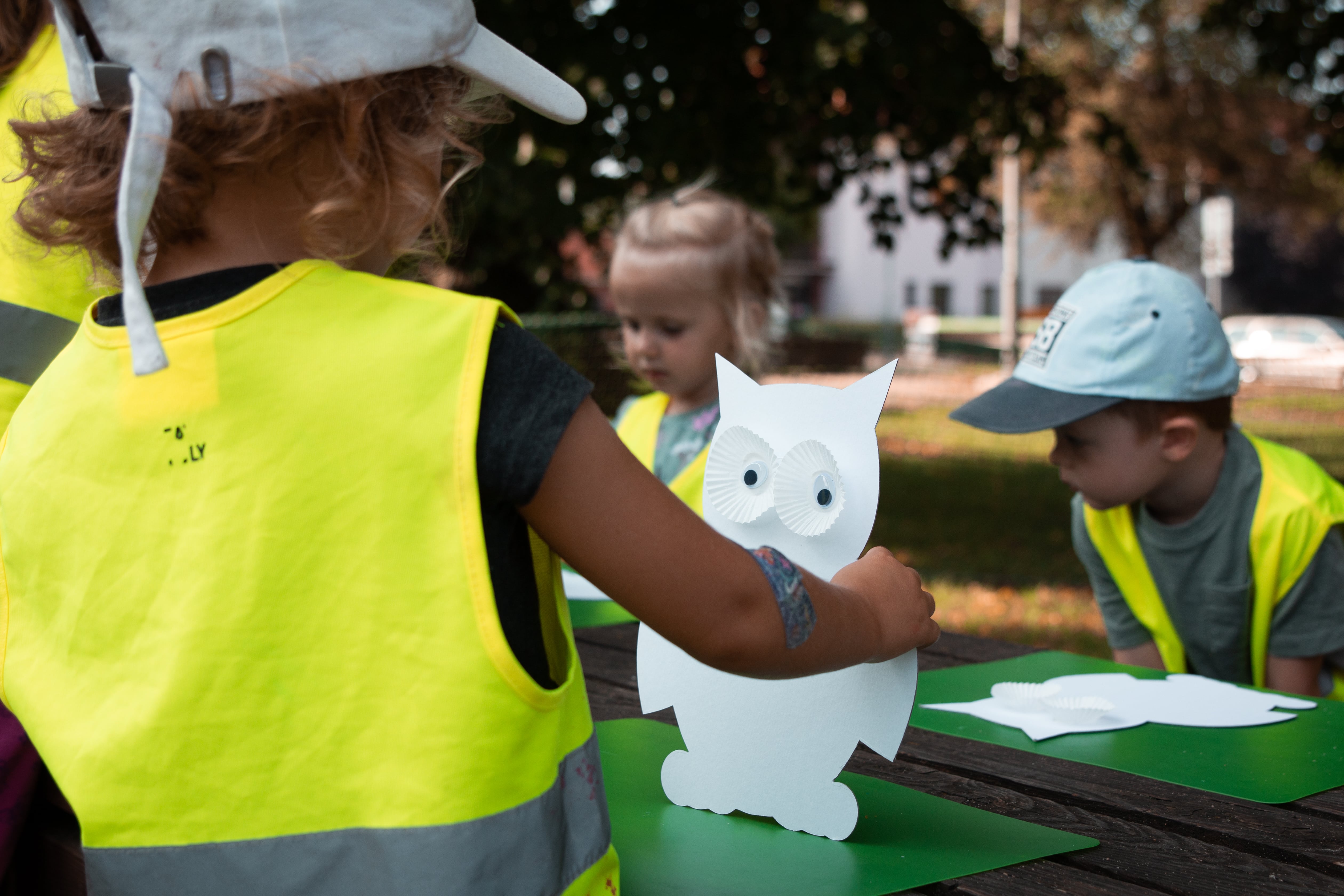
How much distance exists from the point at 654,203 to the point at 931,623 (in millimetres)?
2465

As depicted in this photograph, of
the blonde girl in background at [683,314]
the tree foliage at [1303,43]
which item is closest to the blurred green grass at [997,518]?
the blonde girl in background at [683,314]

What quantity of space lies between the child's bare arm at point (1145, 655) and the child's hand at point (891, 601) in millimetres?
1548

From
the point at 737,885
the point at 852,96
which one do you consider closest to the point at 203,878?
the point at 737,885

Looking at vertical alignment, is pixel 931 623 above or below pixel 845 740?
above

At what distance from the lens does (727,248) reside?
327 cm

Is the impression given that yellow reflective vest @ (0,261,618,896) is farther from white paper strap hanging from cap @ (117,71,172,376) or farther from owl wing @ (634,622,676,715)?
owl wing @ (634,622,676,715)

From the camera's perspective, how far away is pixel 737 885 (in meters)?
1.14

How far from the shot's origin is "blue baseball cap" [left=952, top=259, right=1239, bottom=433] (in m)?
2.15

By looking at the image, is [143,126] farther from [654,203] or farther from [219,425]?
[654,203]

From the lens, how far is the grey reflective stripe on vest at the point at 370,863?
0.91 meters

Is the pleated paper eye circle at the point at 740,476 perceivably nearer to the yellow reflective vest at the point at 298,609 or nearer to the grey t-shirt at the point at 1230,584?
the yellow reflective vest at the point at 298,609

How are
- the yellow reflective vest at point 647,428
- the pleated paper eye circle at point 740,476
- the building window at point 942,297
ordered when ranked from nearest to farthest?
1. the pleated paper eye circle at point 740,476
2. the yellow reflective vest at point 647,428
3. the building window at point 942,297

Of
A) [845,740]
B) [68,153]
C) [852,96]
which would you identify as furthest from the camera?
[852,96]

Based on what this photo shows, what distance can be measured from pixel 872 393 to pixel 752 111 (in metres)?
5.67
